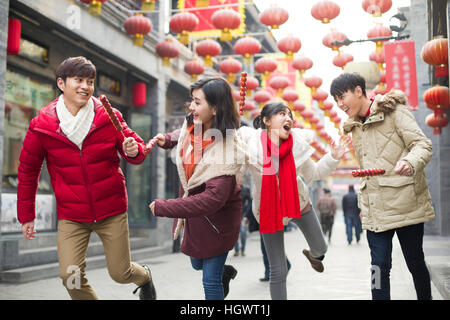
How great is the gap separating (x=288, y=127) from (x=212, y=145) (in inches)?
44.9

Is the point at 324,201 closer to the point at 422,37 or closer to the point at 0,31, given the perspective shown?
the point at 422,37

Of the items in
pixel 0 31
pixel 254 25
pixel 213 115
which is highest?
pixel 254 25

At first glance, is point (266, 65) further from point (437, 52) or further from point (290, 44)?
point (437, 52)

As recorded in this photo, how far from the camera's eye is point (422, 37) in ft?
46.7

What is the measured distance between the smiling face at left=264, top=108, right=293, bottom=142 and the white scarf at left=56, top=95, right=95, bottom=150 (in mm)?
1646

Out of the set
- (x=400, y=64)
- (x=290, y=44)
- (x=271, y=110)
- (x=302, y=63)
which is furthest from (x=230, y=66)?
(x=271, y=110)

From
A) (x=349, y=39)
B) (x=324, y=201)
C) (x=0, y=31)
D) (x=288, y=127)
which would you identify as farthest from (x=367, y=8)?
(x=324, y=201)

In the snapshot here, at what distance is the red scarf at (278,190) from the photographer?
4.30 metres

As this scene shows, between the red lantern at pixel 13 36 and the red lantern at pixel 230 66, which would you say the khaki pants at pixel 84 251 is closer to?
the red lantern at pixel 13 36

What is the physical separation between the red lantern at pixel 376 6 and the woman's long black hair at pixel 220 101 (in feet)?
20.3

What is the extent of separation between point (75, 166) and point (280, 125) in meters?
1.85

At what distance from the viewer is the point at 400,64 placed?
10633mm

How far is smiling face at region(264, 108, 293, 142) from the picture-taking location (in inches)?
178

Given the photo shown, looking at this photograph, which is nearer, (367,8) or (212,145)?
(212,145)
